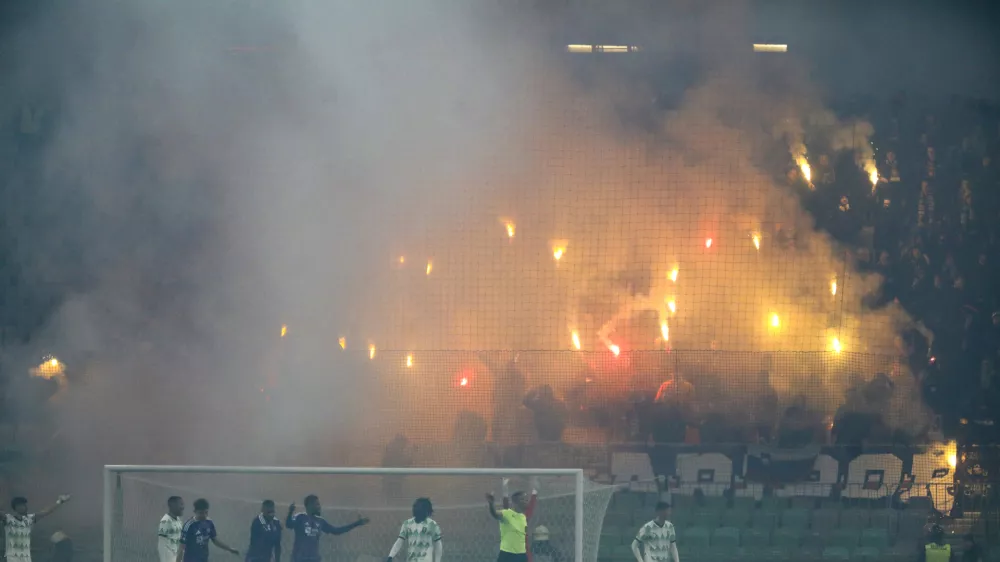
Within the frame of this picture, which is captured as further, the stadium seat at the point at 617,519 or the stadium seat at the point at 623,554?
the stadium seat at the point at 617,519

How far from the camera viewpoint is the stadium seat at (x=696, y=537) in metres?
8.65

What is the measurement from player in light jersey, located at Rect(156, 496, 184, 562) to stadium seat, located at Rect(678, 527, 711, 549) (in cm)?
405

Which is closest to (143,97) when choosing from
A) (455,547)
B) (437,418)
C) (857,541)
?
(437,418)

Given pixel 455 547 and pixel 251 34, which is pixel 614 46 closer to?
pixel 251 34

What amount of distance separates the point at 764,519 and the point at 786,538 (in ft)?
0.74

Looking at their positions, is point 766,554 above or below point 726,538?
below

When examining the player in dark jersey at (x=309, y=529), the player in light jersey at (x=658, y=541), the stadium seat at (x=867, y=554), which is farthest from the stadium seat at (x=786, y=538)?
the player in dark jersey at (x=309, y=529)

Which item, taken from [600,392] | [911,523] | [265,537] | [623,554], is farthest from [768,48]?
[265,537]

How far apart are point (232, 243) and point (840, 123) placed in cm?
561

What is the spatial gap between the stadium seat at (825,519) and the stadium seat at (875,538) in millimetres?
223

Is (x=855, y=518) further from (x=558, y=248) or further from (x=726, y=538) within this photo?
(x=558, y=248)

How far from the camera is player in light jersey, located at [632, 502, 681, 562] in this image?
267 inches

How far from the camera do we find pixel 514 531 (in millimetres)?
6672

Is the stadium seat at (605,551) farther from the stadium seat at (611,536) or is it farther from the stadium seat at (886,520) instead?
the stadium seat at (886,520)
